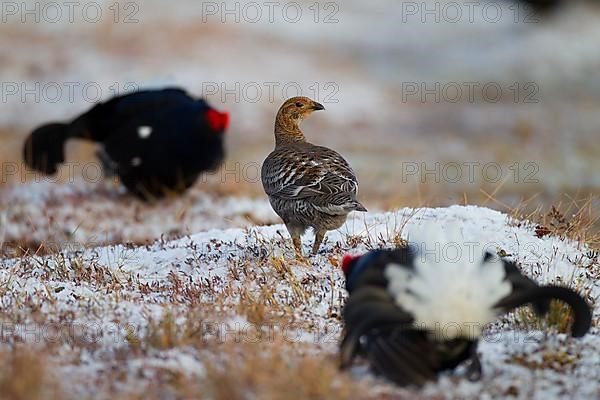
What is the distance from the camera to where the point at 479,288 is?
4.09 m

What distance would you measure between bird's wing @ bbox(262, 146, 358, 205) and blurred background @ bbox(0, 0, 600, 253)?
11.1 ft

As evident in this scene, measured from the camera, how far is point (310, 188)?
6207 millimetres

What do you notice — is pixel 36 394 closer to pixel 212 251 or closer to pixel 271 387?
pixel 271 387

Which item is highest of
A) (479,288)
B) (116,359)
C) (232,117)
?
(232,117)

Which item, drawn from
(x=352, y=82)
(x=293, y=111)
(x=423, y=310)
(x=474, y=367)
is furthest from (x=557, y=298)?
(x=352, y=82)

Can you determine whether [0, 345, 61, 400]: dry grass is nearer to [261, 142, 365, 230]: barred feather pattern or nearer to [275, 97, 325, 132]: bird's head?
[261, 142, 365, 230]: barred feather pattern

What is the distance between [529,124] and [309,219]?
41.4 ft

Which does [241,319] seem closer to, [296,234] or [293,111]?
[296,234]

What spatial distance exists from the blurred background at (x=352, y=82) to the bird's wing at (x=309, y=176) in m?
3.38

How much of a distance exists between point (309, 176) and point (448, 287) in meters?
2.42

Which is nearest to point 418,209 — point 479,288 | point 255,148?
point 479,288

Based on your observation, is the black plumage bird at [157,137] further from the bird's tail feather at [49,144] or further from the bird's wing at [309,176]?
the bird's wing at [309,176]

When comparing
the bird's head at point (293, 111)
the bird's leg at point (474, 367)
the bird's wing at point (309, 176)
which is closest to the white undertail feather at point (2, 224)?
the bird's head at point (293, 111)

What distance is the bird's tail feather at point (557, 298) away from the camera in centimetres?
420
